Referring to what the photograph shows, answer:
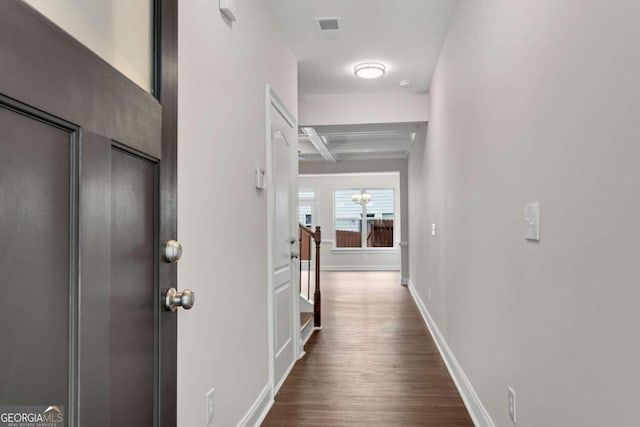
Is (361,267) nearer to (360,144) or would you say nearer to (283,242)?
(360,144)

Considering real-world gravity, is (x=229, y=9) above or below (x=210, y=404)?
above

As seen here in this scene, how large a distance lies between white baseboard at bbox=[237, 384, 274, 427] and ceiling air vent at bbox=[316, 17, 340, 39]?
2522 mm

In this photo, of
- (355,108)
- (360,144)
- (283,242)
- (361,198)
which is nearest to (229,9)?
(283,242)

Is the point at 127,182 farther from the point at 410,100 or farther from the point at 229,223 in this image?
the point at 410,100

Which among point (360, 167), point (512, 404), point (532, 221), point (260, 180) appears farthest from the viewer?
point (360, 167)

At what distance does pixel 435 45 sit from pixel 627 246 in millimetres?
3144

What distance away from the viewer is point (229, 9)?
2.14 m

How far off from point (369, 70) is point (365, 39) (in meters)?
0.62

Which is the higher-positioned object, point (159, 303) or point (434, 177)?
point (434, 177)

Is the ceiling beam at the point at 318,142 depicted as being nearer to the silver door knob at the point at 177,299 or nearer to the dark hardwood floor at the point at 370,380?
the dark hardwood floor at the point at 370,380

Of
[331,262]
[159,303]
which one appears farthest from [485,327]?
[331,262]

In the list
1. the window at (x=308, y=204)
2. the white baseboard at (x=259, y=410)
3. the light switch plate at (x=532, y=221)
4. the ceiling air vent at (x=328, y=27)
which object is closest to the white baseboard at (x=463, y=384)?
the light switch plate at (x=532, y=221)

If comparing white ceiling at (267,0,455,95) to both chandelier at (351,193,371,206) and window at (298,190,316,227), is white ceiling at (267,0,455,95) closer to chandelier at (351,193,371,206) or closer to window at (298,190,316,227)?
chandelier at (351,193,371,206)

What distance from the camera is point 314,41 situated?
3639mm
